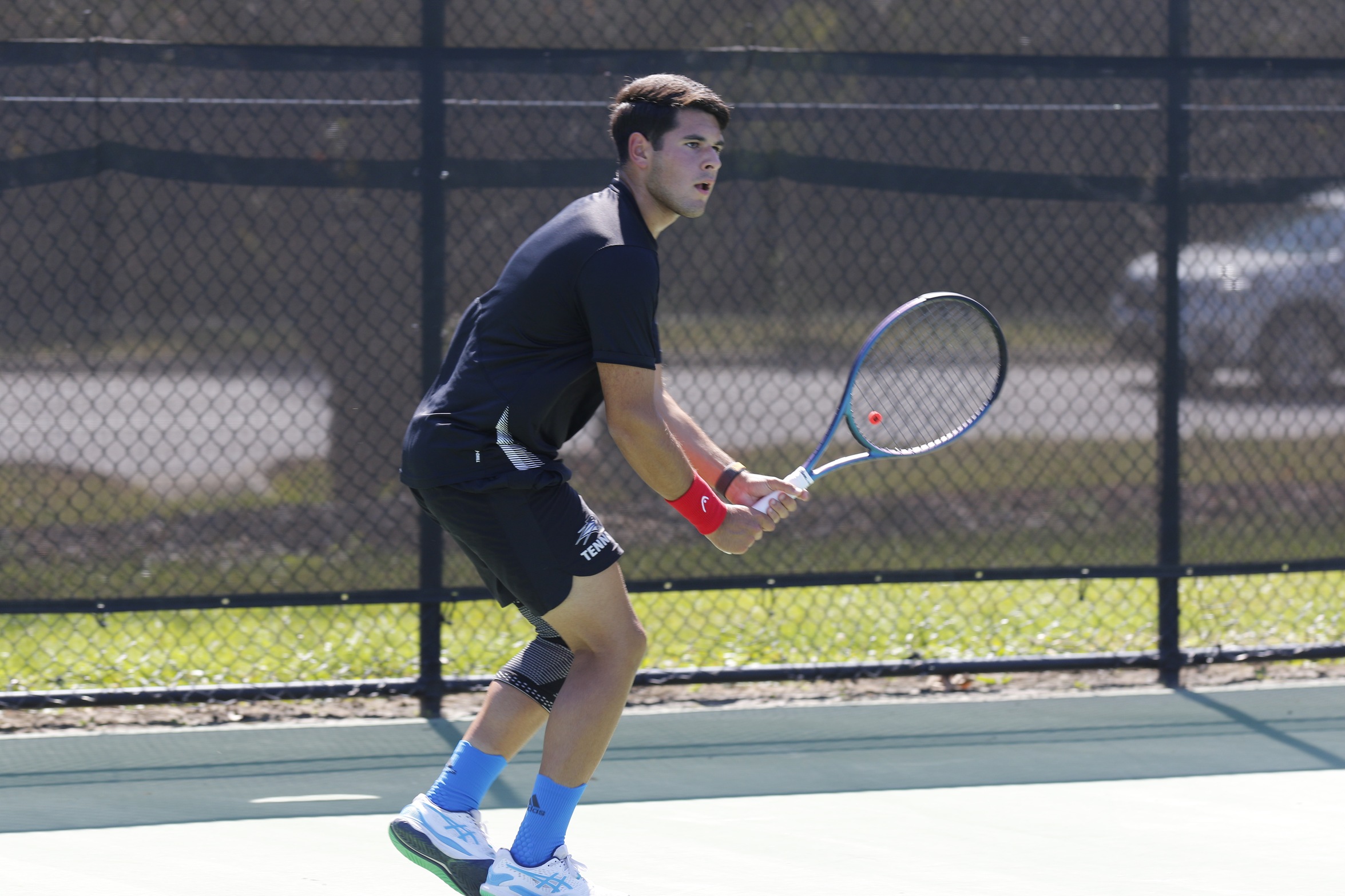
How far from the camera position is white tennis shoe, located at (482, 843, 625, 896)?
314 centimetres

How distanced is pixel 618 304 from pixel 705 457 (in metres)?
0.59

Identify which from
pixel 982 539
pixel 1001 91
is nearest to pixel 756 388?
pixel 982 539

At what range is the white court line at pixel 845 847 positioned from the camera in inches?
136

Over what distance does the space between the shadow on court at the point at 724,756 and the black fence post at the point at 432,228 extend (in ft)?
1.75

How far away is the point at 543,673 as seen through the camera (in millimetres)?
3348

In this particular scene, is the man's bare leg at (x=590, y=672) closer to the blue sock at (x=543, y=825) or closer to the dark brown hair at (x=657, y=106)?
the blue sock at (x=543, y=825)

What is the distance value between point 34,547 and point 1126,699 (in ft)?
11.8

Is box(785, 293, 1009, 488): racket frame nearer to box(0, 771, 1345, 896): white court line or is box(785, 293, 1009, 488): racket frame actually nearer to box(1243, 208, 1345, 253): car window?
box(0, 771, 1345, 896): white court line

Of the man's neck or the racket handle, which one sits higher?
the man's neck

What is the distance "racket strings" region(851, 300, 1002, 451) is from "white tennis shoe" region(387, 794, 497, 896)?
1.48 meters

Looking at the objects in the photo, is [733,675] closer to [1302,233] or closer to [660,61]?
[660,61]

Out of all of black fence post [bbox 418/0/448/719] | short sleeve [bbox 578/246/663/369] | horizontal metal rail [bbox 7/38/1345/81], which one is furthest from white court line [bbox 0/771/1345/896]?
horizontal metal rail [bbox 7/38/1345/81]

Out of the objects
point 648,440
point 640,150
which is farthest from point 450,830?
point 640,150

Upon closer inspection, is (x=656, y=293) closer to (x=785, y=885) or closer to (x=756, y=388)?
Answer: (x=785, y=885)
